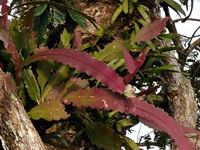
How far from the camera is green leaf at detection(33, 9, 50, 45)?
94 cm

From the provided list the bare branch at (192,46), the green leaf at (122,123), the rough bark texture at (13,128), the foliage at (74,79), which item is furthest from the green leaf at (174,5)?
the rough bark texture at (13,128)

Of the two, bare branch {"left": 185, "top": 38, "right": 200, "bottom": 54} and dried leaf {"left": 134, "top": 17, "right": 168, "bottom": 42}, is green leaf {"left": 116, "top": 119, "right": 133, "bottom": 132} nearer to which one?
dried leaf {"left": 134, "top": 17, "right": 168, "bottom": 42}

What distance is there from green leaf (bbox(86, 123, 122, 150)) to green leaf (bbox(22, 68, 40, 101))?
6.3 inches

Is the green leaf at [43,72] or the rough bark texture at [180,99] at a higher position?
the rough bark texture at [180,99]

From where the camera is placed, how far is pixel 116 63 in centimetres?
94

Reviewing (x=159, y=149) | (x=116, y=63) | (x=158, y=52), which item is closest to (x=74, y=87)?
(x=116, y=63)

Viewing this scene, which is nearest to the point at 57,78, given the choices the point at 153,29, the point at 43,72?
the point at 43,72

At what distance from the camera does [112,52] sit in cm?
90

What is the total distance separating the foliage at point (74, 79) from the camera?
0.72 m

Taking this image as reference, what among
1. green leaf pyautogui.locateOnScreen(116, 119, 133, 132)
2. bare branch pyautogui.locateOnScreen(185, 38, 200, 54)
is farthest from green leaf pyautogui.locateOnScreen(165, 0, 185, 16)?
green leaf pyautogui.locateOnScreen(116, 119, 133, 132)

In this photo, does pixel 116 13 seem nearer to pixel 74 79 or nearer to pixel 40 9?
pixel 40 9

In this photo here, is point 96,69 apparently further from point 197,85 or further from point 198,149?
point 197,85

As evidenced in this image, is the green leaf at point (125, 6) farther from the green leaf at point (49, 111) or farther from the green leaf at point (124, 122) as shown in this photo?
the green leaf at point (49, 111)

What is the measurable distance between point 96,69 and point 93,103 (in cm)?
8
